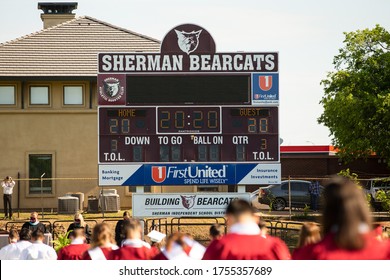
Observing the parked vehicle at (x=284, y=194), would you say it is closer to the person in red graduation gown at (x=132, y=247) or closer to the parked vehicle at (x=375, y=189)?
the parked vehicle at (x=375, y=189)

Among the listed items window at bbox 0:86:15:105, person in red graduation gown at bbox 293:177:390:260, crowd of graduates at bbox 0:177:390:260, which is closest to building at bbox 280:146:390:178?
window at bbox 0:86:15:105

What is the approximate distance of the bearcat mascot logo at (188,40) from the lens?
23.4 m

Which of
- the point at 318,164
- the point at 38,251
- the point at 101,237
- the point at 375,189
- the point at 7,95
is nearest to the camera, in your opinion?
the point at 101,237

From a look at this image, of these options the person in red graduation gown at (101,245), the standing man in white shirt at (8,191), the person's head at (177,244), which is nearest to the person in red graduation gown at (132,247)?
the person in red graduation gown at (101,245)

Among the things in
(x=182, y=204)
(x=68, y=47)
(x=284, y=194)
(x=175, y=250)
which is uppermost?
(x=68, y=47)

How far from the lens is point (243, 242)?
7.25 meters

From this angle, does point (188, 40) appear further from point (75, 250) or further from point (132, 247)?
point (132, 247)

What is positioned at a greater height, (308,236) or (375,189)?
(308,236)

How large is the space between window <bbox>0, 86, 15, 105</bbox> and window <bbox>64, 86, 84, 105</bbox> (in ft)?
6.89

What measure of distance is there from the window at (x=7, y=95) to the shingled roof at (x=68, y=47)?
678 millimetres

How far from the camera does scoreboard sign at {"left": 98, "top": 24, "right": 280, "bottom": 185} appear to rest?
75.8ft

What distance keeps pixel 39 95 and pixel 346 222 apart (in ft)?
110

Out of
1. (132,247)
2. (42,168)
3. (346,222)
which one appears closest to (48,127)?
(42,168)

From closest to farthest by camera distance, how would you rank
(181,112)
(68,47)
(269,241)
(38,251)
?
1. (269,241)
2. (38,251)
3. (181,112)
4. (68,47)
